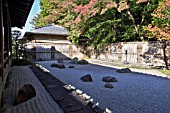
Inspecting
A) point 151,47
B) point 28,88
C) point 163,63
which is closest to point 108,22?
point 151,47

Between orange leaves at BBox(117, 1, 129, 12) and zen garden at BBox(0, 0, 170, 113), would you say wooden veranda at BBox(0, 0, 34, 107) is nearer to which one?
zen garden at BBox(0, 0, 170, 113)

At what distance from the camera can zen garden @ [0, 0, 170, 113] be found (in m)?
4.55

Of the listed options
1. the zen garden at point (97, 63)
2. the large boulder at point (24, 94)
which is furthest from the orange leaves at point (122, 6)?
the large boulder at point (24, 94)

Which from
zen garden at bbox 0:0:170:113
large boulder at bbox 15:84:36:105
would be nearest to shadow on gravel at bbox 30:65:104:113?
zen garden at bbox 0:0:170:113

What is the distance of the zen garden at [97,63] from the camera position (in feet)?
14.9

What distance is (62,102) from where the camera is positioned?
4395mm

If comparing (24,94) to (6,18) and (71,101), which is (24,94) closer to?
(71,101)

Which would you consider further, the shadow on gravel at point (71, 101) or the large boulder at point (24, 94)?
the large boulder at point (24, 94)

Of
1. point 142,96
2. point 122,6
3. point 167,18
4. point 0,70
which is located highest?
point 122,6

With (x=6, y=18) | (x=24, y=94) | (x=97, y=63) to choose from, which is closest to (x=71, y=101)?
(x=24, y=94)

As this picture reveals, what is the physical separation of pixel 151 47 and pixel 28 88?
9.98 m

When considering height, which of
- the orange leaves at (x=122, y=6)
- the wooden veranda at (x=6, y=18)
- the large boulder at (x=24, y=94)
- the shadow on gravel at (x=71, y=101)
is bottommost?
the shadow on gravel at (x=71, y=101)

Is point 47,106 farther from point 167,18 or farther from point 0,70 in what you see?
point 167,18

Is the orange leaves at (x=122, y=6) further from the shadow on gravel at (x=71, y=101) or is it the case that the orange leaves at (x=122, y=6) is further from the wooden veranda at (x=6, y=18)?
the shadow on gravel at (x=71, y=101)
